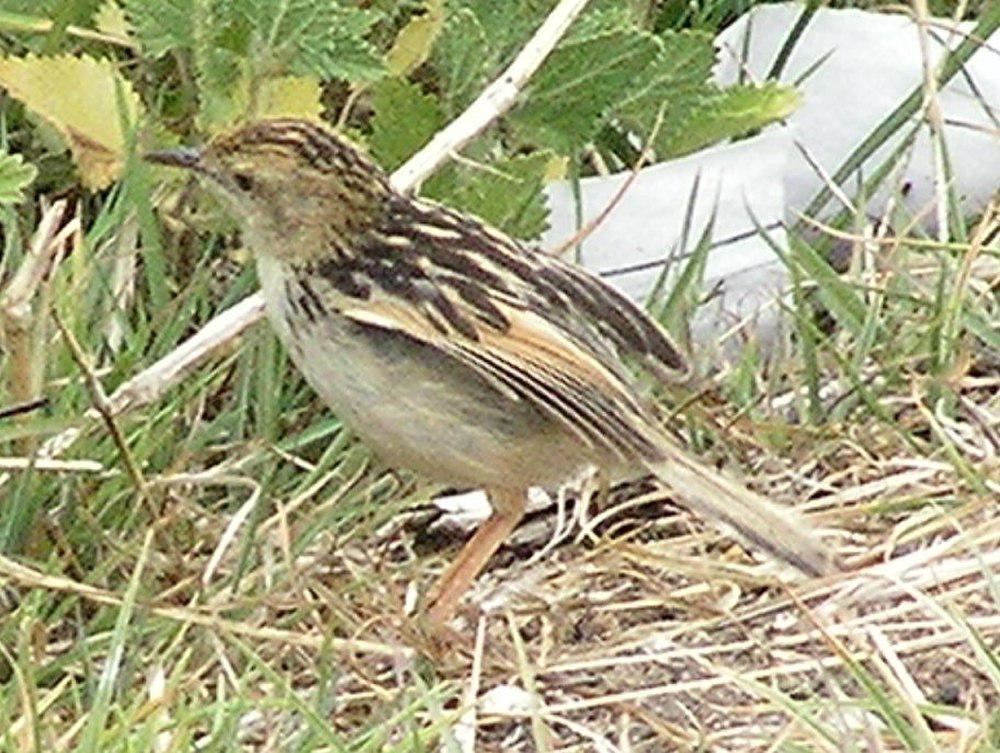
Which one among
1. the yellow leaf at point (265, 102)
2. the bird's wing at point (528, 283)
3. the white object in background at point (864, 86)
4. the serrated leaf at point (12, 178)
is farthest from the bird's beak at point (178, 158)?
the white object in background at point (864, 86)

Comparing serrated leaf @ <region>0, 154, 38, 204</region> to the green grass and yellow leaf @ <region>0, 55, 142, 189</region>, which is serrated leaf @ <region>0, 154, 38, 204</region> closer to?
the green grass

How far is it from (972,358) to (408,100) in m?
1.08

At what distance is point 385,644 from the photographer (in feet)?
14.9

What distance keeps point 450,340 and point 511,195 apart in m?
0.91

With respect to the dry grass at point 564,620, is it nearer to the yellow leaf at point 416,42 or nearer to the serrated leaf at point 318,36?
the serrated leaf at point 318,36

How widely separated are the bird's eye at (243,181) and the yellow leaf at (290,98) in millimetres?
606

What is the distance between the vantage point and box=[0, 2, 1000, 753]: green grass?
4207 mm

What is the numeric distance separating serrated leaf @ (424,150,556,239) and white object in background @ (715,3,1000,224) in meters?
0.65

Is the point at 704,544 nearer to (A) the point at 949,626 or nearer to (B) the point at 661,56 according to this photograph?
(A) the point at 949,626

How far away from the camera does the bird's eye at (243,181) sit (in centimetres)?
467

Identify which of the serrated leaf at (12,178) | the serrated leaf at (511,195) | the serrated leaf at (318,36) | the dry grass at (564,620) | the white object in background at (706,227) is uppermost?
the serrated leaf at (318,36)

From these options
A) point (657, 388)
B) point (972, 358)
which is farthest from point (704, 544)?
point (972, 358)

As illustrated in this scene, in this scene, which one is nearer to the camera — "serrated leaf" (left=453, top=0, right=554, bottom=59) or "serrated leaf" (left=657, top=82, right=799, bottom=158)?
"serrated leaf" (left=453, top=0, right=554, bottom=59)

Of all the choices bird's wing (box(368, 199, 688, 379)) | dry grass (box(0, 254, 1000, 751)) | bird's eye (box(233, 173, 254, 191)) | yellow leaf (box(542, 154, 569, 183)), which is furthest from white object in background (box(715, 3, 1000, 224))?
bird's eye (box(233, 173, 254, 191))
